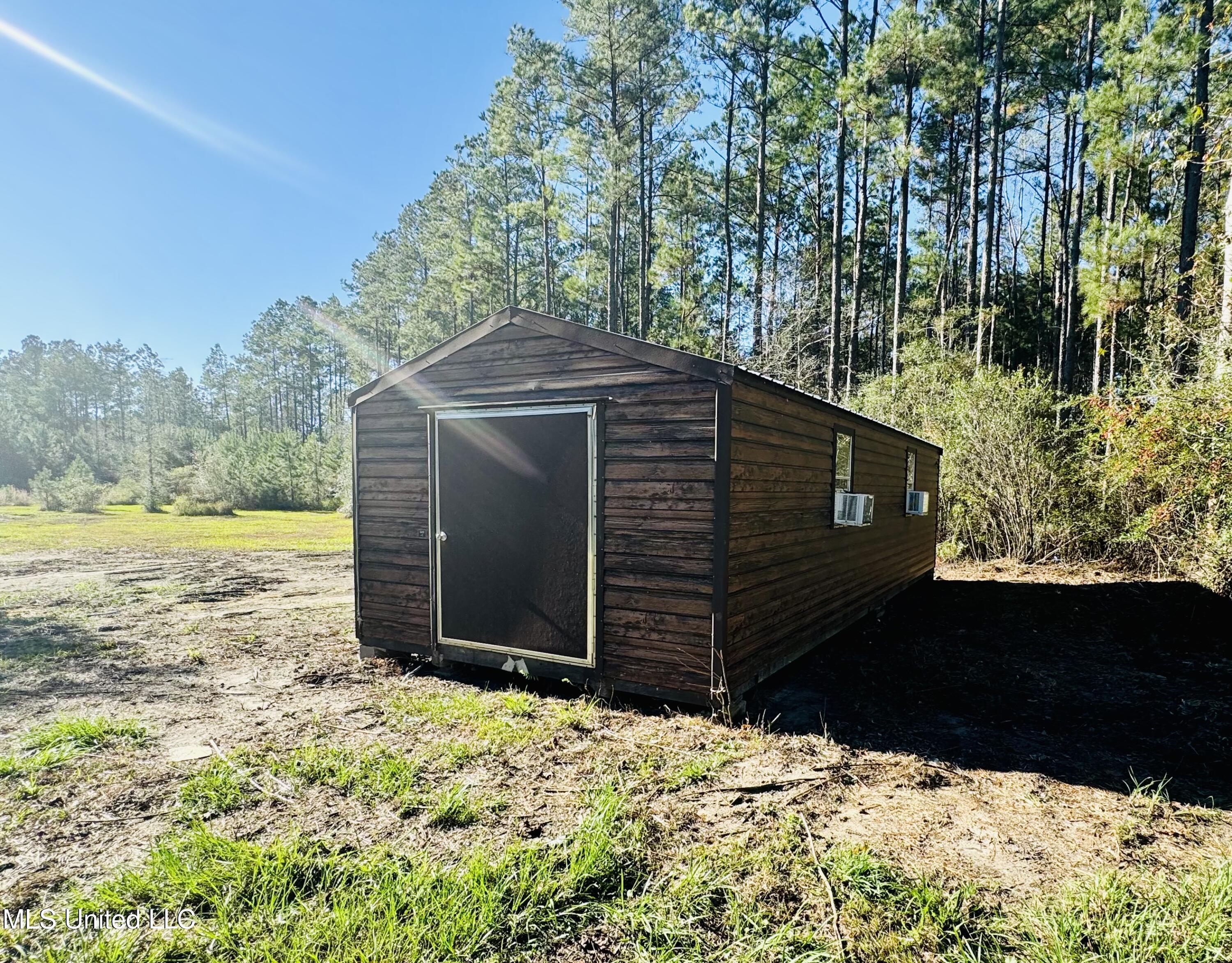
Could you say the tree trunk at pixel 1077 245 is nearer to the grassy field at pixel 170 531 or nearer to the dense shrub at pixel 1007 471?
the dense shrub at pixel 1007 471

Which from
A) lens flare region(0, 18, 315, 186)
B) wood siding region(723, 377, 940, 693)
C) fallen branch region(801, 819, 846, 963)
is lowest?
fallen branch region(801, 819, 846, 963)

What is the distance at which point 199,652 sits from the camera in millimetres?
5801

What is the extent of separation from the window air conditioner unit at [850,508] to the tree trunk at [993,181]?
36.0 feet

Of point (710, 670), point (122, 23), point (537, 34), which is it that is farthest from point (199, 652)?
point (537, 34)

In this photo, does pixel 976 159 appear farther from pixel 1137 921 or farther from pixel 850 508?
pixel 1137 921

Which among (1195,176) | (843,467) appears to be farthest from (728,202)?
(843,467)

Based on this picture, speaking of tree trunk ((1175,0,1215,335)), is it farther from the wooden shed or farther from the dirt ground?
the wooden shed

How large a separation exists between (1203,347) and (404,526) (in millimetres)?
9432

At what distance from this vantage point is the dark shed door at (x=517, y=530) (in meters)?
4.45

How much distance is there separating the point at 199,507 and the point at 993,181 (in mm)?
32363

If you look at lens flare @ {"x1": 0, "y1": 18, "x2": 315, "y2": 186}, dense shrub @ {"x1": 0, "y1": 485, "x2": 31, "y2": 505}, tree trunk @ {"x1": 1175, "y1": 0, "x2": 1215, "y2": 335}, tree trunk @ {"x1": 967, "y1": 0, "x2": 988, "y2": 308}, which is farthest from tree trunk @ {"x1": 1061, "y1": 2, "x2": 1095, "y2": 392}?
dense shrub @ {"x1": 0, "y1": 485, "x2": 31, "y2": 505}

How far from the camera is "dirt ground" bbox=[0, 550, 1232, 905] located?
2.68m

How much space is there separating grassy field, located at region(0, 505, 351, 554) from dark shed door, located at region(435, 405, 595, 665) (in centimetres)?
1098

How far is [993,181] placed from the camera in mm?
16125
